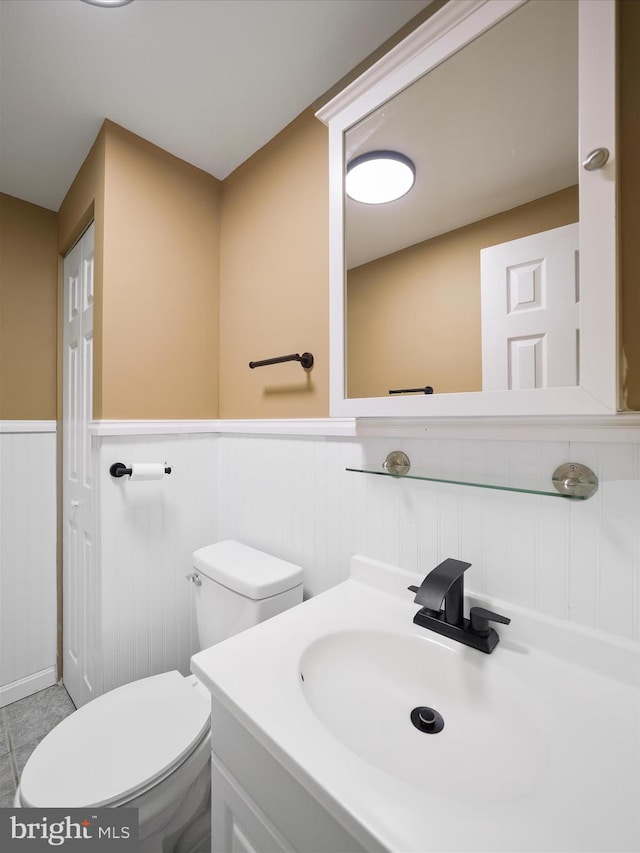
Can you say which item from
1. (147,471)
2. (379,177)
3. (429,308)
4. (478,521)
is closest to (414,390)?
(429,308)

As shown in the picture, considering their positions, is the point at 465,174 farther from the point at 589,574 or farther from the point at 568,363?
the point at 589,574

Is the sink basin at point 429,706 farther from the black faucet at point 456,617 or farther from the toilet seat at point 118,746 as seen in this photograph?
the toilet seat at point 118,746

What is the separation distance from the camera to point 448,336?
84cm

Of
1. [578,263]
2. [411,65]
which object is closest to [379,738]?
[578,263]

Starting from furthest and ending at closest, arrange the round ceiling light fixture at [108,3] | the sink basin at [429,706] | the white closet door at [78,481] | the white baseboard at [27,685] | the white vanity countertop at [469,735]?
the white baseboard at [27,685]
the white closet door at [78,481]
the round ceiling light fixture at [108,3]
the sink basin at [429,706]
the white vanity countertop at [469,735]

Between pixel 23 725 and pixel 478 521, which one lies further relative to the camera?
pixel 23 725

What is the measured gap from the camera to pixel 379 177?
0.97 m

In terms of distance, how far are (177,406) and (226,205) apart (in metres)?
0.92

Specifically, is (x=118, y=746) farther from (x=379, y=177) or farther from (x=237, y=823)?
(x=379, y=177)

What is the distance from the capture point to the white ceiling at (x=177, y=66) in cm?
99

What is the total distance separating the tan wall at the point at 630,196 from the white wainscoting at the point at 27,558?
2243mm

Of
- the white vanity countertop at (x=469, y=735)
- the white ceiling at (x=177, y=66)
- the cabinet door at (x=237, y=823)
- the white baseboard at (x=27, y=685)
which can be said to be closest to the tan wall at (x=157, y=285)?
the white ceiling at (x=177, y=66)

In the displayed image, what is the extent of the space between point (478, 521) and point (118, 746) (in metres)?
1.06

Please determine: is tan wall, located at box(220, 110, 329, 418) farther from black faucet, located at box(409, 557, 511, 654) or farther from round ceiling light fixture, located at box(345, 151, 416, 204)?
black faucet, located at box(409, 557, 511, 654)
